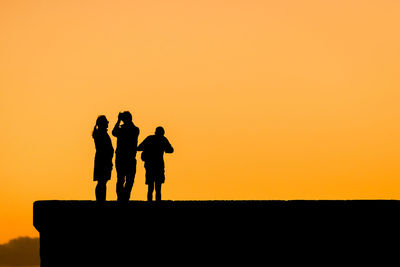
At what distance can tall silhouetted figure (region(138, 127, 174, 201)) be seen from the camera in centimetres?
1777

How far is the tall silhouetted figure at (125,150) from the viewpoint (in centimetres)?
1688

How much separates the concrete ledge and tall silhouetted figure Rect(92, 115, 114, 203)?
1134 millimetres

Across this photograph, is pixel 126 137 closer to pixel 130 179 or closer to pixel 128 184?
pixel 130 179

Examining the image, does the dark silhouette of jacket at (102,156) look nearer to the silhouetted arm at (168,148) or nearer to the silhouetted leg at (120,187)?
the silhouetted leg at (120,187)

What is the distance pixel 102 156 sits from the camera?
663 inches

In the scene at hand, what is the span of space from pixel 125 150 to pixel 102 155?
0.48 metres

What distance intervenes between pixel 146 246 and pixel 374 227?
4319mm

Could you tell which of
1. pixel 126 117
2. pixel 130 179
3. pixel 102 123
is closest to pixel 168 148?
pixel 130 179

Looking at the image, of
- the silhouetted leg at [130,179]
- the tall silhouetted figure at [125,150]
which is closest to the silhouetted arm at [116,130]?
the tall silhouetted figure at [125,150]

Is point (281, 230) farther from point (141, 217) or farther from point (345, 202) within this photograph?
point (141, 217)

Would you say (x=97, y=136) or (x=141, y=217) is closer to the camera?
(x=141, y=217)

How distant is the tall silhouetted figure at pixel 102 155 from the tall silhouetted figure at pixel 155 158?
3.40 feet

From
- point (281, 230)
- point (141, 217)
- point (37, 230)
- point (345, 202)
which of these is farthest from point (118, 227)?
point (345, 202)

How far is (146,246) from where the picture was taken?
51.4 feet
